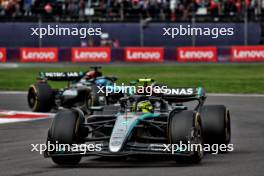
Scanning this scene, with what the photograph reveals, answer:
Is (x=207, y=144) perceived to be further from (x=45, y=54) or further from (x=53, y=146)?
(x=45, y=54)

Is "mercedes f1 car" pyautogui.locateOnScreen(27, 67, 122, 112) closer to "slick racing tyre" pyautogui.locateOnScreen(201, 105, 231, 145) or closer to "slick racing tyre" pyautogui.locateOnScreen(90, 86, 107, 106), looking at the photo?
"slick racing tyre" pyautogui.locateOnScreen(90, 86, 107, 106)

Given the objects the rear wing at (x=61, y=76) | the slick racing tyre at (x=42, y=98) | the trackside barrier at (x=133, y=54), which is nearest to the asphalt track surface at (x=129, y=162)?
the rear wing at (x=61, y=76)

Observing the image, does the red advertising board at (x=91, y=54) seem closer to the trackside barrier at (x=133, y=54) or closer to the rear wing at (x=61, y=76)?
the trackside barrier at (x=133, y=54)

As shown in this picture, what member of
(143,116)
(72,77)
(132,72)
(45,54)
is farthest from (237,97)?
(45,54)

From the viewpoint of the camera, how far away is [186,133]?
1120cm

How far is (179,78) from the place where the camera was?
32.9 meters

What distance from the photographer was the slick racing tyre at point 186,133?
11.2 meters

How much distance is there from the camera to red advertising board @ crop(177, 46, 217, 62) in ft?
126

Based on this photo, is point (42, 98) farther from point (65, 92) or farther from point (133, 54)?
point (133, 54)

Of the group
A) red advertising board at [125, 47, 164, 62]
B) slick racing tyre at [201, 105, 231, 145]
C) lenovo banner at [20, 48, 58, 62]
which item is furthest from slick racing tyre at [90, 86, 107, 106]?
lenovo banner at [20, 48, 58, 62]

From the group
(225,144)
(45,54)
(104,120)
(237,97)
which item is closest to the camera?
(104,120)

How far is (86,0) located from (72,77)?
67.4ft

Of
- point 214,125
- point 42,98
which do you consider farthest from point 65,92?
point 214,125

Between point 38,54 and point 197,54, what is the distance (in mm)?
7272
